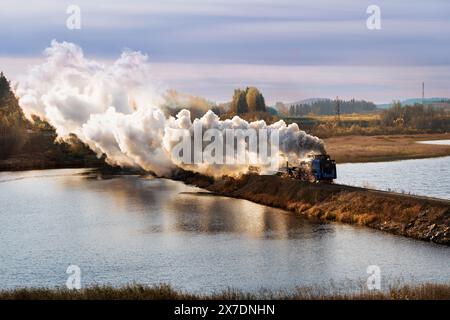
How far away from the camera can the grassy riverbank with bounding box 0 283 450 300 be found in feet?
146

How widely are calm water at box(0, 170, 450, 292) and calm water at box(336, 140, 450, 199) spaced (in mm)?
19742

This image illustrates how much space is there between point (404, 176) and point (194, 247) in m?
63.9

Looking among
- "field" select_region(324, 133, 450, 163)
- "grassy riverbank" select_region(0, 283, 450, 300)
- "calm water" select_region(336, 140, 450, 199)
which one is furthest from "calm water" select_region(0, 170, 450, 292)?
"field" select_region(324, 133, 450, 163)

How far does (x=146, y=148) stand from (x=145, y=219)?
6198 centimetres

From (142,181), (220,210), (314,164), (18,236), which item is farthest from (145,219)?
(142,181)

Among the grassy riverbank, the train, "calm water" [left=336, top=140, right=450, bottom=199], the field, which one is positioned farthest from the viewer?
the field

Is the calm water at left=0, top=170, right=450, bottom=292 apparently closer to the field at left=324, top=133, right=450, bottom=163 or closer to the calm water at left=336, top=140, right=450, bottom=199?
Answer: the calm water at left=336, top=140, right=450, bottom=199

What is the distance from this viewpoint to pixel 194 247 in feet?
217

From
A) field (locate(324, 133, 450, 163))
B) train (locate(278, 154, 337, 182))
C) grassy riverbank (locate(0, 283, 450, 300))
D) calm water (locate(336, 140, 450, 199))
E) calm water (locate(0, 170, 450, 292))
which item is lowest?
calm water (locate(0, 170, 450, 292))

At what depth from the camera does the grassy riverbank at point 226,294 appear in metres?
44.5

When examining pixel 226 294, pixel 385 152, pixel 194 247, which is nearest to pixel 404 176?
pixel 385 152

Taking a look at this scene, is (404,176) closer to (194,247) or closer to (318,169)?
(318,169)
